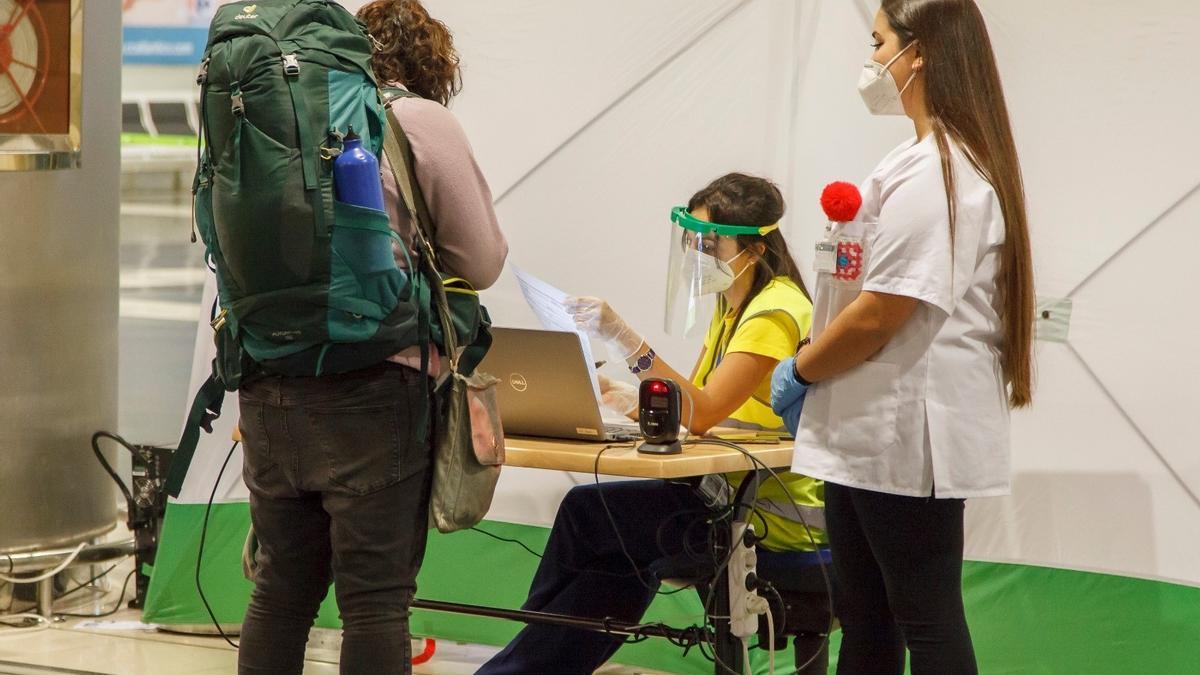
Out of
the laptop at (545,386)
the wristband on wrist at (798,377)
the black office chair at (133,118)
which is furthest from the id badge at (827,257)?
the black office chair at (133,118)

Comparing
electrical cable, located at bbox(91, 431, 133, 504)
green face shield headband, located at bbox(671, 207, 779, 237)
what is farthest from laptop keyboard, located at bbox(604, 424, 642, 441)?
electrical cable, located at bbox(91, 431, 133, 504)

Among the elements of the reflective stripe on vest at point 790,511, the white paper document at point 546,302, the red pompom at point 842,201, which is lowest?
the reflective stripe on vest at point 790,511

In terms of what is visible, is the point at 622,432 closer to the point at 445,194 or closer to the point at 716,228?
the point at 716,228

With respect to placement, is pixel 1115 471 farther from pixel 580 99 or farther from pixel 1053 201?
pixel 580 99

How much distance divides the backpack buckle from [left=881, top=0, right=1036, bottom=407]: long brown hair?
2.97ft

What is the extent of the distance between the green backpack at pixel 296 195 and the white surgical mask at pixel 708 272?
2.92 feet

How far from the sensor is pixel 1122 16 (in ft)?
9.50

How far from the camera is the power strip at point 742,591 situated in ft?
8.02

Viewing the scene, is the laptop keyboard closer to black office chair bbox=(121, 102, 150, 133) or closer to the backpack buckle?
the backpack buckle

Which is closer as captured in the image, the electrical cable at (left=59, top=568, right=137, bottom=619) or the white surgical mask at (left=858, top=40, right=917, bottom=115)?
the white surgical mask at (left=858, top=40, right=917, bottom=115)

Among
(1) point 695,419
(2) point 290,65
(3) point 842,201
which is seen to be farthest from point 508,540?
(2) point 290,65

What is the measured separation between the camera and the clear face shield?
2.76 meters

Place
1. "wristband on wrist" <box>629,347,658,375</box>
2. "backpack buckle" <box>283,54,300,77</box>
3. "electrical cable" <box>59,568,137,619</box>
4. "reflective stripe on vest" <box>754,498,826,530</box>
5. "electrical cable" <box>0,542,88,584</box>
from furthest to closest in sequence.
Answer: "electrical cable" <box>59,568,137,619</box> → "electrical cable" <box>0,542,88,584</box> → "wristband on wrist" <box>629,347,658,375</box> → "reflective stripe on vest" <box>754,498,826,530</box> → "backpack buckle" <box>283,54,300,77</box>

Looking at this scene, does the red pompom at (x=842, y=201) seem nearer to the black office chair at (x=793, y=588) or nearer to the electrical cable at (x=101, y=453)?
the black office chair at (x=793, y=588)
